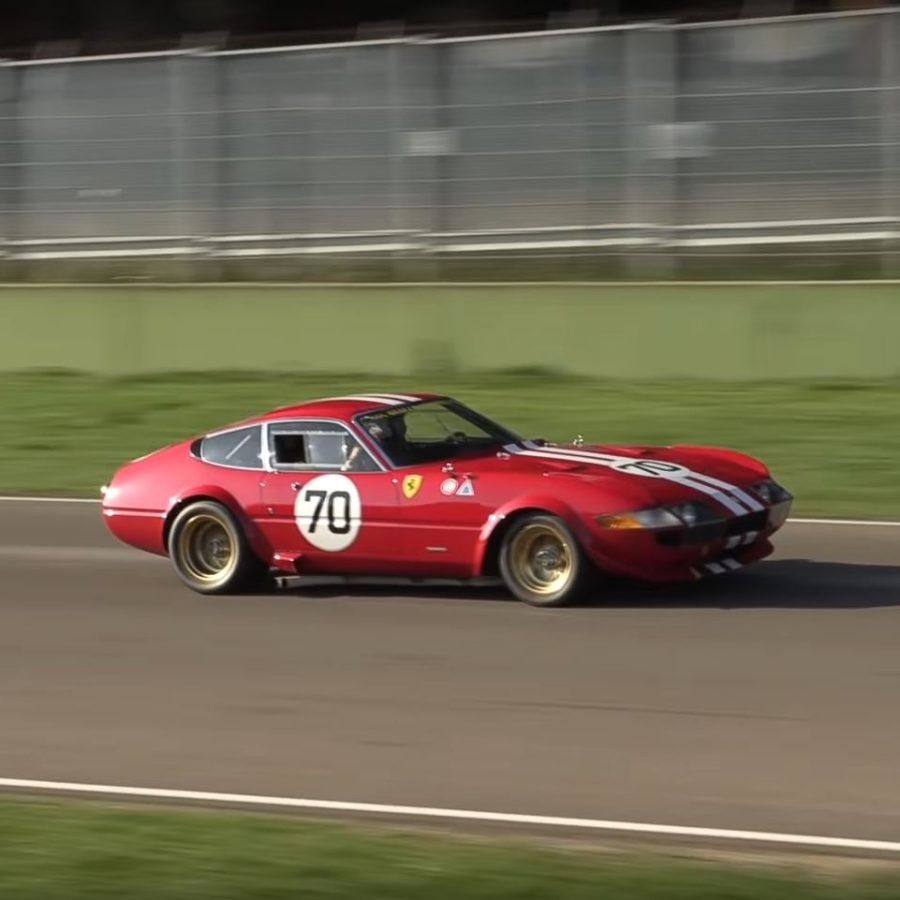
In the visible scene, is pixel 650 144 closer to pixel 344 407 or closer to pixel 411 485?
pixel 344 407

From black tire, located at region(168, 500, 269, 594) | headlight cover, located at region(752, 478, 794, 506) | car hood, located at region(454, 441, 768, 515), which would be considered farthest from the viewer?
black tire, located at region(168, 500, 269, 594)

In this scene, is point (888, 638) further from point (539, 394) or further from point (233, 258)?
point (233, 258)

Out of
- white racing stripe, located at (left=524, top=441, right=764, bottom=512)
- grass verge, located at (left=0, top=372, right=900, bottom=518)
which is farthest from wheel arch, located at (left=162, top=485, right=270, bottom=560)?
grass verge, located at (left=0, top=372, right=900, bottom=518)

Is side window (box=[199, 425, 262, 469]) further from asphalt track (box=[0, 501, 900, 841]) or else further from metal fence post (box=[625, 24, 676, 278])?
metal fence post (box=[625, 24, 676, 278])

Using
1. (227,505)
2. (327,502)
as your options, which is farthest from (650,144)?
(327,502)

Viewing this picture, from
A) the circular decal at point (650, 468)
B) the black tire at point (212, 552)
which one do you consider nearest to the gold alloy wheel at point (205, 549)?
the black tire at point (212, 552)

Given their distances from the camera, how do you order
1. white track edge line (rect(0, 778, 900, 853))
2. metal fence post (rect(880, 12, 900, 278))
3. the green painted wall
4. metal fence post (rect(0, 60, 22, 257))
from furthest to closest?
metal fence post (rect(0, 60, 22, 257)), metal fence post (rect(880, 12, 900, 278)), the green painted wall, white track edge line (rect(0, 778, 900, 853))

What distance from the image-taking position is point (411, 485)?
33.3 feet

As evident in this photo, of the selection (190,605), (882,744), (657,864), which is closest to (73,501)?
(190,605)

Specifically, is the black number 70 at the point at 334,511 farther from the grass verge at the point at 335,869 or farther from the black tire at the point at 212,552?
the grass verge at the point at 335,869

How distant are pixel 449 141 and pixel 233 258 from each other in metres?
2.94

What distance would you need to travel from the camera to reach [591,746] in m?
7.29

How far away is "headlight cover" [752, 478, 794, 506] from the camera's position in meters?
10.1

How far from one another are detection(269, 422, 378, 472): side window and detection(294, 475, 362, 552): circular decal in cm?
10
